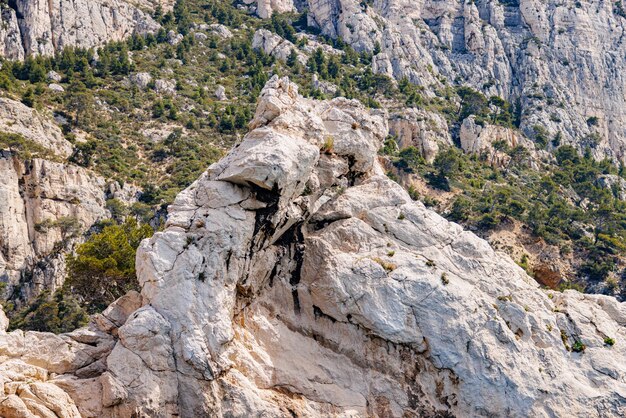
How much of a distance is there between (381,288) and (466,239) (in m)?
6.45

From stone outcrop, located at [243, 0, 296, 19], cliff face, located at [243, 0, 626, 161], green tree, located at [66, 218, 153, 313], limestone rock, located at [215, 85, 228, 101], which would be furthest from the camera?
stone outcrop, located at [243, 0, 296, 19]

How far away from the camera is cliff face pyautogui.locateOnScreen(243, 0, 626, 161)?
455 feet

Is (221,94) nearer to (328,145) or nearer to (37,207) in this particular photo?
(37,207)

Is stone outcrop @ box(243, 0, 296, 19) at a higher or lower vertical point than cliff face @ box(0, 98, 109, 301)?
higher

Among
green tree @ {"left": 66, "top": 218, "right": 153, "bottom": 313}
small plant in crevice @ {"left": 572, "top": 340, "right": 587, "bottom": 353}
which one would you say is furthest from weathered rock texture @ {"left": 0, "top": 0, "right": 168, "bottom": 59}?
small plant in crevice @ {"left": 572, "top": 340, "right": 587, "bottom": 353}

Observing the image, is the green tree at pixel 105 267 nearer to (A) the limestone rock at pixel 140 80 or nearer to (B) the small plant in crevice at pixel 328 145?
(B) the small plant in crevice at pixel 328 145

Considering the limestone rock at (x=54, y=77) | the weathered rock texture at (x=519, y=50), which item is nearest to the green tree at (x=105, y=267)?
the limestone rock at (x=54, y=77)

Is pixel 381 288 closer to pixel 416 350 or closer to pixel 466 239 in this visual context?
pixel 416 350

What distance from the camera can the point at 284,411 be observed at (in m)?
27.9

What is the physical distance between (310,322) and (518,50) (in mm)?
136278

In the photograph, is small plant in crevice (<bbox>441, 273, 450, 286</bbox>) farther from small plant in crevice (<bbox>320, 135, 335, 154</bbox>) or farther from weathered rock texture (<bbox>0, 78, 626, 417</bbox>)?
small plant in crevice (<bbox>320, 135, 335, 154</bbox>)

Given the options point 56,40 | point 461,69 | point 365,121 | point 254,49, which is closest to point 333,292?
point 365,121

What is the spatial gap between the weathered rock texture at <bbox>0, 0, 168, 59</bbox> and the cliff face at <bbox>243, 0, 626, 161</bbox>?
44.4m

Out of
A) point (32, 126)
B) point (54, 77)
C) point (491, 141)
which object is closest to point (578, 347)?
point (32, 126)
